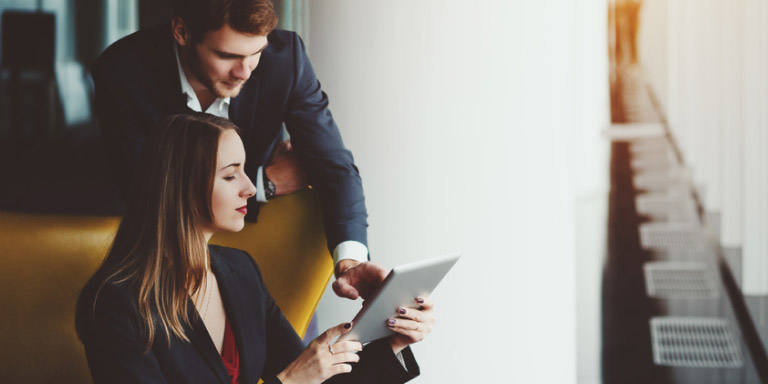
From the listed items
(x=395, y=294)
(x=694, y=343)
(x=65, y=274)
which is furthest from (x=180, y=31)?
(x=694, y=343)

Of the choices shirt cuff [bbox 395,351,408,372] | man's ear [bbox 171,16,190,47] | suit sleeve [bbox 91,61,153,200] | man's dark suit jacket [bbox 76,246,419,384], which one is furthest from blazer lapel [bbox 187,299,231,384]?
man's ear [bbox 171,16,190,47]

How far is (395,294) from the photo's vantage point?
1362 mm

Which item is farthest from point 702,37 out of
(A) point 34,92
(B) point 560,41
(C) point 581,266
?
(A) point 34,92

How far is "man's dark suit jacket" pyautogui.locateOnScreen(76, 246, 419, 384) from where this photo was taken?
1328 millimetres

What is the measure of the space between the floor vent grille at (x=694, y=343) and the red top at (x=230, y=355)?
7.90ft

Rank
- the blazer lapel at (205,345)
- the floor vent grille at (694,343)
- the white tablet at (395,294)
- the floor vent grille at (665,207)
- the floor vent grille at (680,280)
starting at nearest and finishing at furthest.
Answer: the white tablet at (395,294) → the blazer lapel at (205,345) → the floor vent grille at (694,343) → the floor vent grille at (680,280) → the floor vent grille at (665,207)

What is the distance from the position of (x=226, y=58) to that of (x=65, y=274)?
69cm

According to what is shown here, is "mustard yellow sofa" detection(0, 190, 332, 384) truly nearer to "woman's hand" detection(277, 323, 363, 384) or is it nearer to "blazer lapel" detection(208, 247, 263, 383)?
"blazer lapel" detection(208, 247, 263, 383)

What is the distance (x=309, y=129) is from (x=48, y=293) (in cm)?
77

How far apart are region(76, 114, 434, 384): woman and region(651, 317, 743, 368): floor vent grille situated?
2320 millimetres

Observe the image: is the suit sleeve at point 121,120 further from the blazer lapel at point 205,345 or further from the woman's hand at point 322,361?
the woman's hand at point 322,361

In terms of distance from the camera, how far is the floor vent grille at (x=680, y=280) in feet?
13.6

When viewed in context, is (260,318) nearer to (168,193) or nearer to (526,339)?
(168,193)

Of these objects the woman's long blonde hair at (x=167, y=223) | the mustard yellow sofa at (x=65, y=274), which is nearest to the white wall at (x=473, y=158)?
the mustard yellow sofa at (x=65, y=274)
